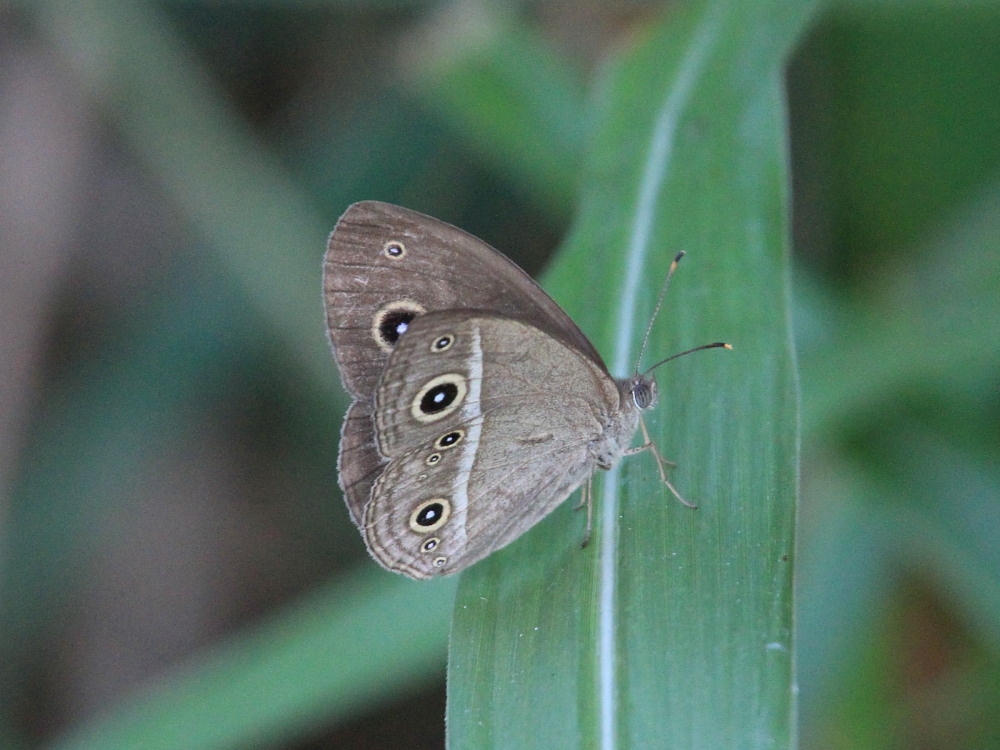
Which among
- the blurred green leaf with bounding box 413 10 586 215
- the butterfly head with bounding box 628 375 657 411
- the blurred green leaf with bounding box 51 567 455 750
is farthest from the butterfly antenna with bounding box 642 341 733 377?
the blurred green leaf with bounding box 413 10 586 215

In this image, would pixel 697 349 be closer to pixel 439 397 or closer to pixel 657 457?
pixel 657 457

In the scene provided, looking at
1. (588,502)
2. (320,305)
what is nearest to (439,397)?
(588,502)

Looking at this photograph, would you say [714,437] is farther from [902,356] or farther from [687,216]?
[902,356]

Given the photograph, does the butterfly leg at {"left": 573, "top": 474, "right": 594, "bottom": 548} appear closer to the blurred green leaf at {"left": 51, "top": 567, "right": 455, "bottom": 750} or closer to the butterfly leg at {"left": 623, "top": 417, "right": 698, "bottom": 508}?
the butterfly leg at {"left": 623, "top": 417, "right": 698, "bottom": 508}

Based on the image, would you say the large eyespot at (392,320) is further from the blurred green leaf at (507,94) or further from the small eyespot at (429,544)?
Answer: the blurred green leaf at (507,94)

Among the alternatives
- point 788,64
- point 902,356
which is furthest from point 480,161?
point 902,356

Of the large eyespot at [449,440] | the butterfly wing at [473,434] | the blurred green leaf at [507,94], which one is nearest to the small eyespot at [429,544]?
the butterfly wing at [473,434]
